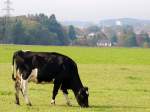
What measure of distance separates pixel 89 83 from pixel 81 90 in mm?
10034

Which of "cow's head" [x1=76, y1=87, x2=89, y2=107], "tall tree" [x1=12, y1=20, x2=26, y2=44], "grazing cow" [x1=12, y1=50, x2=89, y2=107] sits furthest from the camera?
"tall tree" [x1=12, y1=20, x2=26, y2=44]

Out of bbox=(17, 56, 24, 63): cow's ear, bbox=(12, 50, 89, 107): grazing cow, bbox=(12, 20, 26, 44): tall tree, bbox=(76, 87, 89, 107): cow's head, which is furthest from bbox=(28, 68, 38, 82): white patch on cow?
bbox=(12, 20, 26, 44): tall tree

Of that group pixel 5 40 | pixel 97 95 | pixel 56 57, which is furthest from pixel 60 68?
pixel 5 40

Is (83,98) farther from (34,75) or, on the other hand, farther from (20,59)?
(20,59)

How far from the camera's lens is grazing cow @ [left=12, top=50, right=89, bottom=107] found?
17.3 m

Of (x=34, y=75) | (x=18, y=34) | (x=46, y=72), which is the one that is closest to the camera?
(x=34, y=75)

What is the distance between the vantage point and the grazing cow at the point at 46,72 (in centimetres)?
1731

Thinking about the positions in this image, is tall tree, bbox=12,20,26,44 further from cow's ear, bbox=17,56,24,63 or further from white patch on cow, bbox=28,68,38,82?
white patch on cow, bbox=28,68,38,82

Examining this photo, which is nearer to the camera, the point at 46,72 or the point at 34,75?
the point at 34,75

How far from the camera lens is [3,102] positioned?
58.6ft

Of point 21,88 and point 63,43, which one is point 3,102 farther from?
point 63,43

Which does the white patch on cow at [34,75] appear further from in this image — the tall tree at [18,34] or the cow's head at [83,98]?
the tall tree at [18,34]

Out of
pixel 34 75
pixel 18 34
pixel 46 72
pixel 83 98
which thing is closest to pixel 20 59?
pixel 34 75

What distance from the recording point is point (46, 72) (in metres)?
17.5
